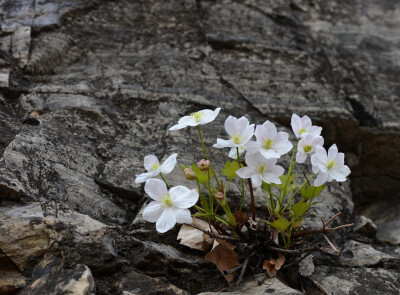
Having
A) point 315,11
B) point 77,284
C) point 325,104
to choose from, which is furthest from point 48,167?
point 315,11

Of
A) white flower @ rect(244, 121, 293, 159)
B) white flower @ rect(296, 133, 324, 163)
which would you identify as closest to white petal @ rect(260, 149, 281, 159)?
white flower @ rect(244, 121, 293, 159)

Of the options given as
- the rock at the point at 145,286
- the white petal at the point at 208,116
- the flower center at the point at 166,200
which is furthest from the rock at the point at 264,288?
the white petal at the point at 208,116

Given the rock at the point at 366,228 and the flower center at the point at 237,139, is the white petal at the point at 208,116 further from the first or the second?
the rock at the point at 366,228

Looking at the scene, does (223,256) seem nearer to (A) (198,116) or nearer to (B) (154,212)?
(B) (154,212)

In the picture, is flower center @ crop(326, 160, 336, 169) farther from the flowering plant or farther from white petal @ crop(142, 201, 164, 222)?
white petal @ crop(142, 201, 164, 222)

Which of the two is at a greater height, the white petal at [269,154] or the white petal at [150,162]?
the white petal at [269,154]

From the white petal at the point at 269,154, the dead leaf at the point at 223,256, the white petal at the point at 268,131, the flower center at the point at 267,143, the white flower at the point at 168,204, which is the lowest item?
the dead leaf at the point at 223,256

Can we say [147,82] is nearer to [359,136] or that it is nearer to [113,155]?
[113,155]

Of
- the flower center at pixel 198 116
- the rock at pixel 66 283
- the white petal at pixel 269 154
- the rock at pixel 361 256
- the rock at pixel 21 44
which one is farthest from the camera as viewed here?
the rock at pixel 21 44
